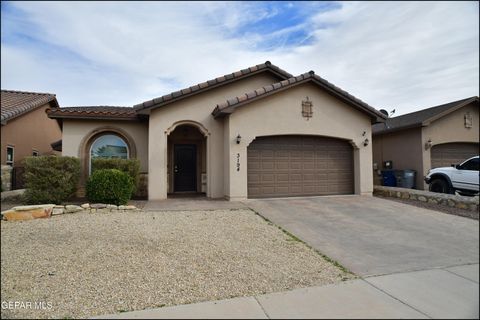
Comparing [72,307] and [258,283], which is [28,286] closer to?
[72,307]

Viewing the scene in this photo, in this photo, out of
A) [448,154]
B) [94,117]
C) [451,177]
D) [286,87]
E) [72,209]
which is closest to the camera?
[72,209]

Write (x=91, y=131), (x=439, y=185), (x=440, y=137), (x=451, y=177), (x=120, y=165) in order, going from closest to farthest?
(x=451, y=177) → (x=120, y=165) → (x=439, y=185) → (x=91, y=131) → (x=440, y=137)

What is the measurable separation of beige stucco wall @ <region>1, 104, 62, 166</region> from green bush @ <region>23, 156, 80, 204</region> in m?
4.41

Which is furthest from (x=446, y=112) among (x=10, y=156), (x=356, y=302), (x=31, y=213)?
(x=10, y=156)

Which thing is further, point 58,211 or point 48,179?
point 48,179

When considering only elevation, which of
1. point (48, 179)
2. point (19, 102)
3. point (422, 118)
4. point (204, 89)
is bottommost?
point (48, 179)

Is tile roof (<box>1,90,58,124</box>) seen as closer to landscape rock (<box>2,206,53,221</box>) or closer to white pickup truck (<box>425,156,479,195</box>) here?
landscape rock (<box>2,206,53,221</box>)

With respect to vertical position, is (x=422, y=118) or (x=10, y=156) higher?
(x=422, y=118)

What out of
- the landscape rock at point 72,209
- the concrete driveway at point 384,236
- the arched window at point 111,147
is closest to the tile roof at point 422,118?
the concrete driveway at point 384,236

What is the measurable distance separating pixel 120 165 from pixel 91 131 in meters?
2.97

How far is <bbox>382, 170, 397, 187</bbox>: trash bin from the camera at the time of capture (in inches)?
543

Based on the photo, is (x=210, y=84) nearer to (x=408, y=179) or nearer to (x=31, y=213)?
(x=31, y=213)

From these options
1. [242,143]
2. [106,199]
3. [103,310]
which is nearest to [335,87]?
[242,143]
